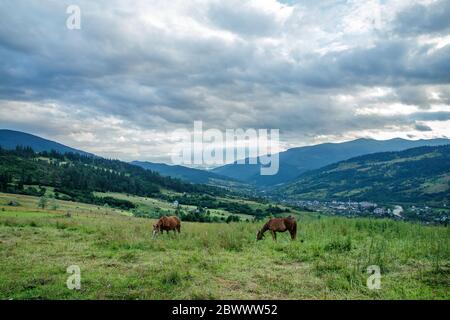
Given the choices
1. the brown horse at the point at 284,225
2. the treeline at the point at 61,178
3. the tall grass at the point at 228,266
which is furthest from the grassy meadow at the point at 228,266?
the treeline at the point at 61,178

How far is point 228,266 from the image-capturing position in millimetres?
12414

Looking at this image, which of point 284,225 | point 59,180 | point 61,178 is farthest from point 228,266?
point 61,178

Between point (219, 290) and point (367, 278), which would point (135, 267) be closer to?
point (219, 290)

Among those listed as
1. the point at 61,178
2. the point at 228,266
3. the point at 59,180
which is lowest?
the point at 228,266

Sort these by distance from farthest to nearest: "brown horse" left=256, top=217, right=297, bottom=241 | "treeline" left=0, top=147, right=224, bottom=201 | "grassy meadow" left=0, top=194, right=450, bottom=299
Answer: "treeline" left=0, top=147, right=224, bottom=201 < "brown horse" left=256, top=217, right=297, bottom=241 < "grassy meadow" left=0, top=194, right=450, bottom=299

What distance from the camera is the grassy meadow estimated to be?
9453mm

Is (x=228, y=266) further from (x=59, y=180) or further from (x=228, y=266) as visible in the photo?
(x=59, y=180)

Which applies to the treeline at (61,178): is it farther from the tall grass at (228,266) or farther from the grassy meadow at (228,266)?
the tall grass at (228,266)

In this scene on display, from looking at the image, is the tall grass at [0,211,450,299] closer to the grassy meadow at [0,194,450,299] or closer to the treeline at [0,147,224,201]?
the grassy meadow at [0,194,450,299]

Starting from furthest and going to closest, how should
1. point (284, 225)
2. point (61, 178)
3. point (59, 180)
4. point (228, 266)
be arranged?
point (61, 178) → point (59, 180) → point (284, 225) → point (228, 266)

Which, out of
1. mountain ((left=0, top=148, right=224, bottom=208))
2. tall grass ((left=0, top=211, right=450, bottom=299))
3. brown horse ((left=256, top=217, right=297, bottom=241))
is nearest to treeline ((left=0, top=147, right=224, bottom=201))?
mountain ((left=0, top=148, right=224, bottom=208))

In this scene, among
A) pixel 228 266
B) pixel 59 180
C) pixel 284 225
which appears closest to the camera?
pixel 228 266
